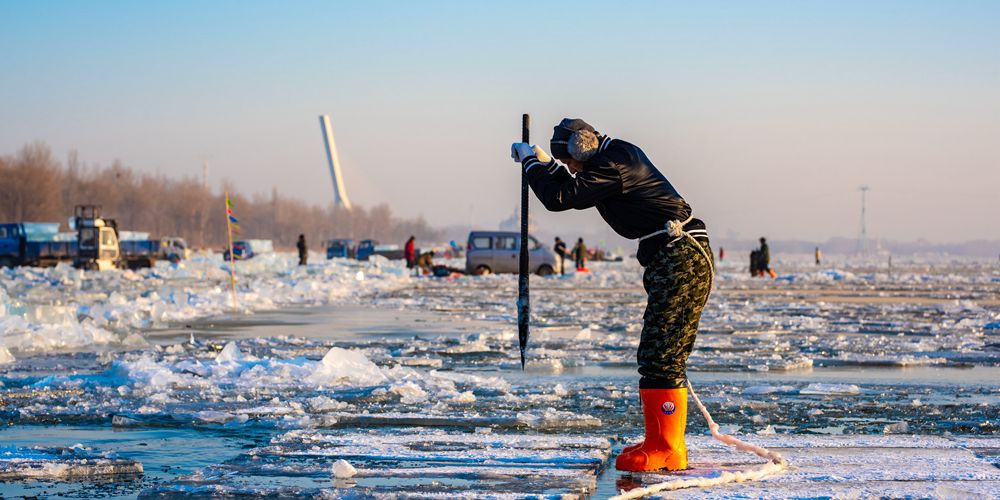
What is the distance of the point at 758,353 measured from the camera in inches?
520

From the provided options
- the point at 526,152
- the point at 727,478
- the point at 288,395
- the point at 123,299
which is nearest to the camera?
the point at 727,478

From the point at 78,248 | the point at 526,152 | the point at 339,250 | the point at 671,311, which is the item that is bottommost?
the point at 671,311

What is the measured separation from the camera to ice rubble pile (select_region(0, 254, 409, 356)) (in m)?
14.1

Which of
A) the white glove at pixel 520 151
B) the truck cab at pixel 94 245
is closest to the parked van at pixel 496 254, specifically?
the truck cab at pixel 94 245

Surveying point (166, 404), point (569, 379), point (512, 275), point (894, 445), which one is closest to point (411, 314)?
point (569, 379)

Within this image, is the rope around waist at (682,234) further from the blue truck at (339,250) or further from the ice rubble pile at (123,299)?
the blue truck at (339,250)

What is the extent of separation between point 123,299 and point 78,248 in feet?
94.4

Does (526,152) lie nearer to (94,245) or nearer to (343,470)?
(343,470)

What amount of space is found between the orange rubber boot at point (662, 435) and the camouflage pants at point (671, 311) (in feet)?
0.18

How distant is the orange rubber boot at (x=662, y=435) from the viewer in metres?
5.55

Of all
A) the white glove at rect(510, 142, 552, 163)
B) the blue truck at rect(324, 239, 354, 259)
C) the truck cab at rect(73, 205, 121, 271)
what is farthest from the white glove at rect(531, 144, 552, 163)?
the blue truck at rect(324, 239, 354, 259)

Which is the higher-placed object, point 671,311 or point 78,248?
point 78,248

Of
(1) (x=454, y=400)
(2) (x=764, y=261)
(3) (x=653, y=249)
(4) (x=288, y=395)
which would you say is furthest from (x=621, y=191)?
(2) (x=764, y=261)

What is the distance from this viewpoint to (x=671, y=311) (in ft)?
18.3
